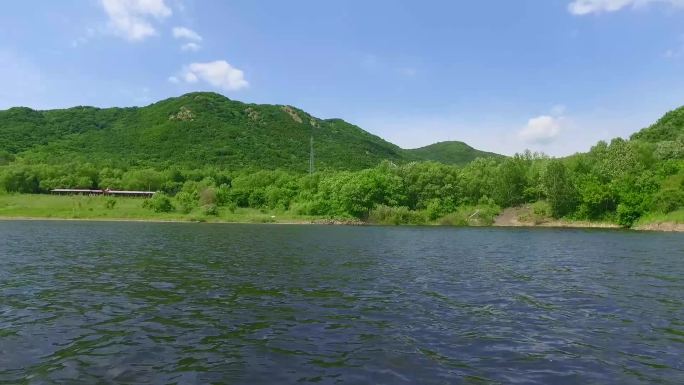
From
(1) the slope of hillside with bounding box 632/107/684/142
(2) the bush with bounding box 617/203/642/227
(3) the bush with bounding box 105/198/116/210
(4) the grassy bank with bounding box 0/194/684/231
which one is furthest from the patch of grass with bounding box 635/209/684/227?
(3) the bush with bounding box 105/198/116/210

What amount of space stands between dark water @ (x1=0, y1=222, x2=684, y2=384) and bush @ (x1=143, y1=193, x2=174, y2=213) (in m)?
131

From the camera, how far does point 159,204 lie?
16088 centimetres

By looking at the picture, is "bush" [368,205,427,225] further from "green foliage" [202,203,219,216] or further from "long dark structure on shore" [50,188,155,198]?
"long dark structure on shore" [50,188,155,198]

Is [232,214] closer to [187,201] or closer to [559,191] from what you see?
[187,201]

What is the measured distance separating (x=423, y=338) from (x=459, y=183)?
5665 inches

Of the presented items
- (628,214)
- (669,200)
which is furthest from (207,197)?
(669,200)

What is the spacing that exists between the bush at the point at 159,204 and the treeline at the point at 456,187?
1.36 feet

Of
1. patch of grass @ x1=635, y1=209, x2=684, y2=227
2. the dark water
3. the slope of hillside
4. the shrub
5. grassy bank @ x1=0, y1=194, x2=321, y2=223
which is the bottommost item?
the dark water

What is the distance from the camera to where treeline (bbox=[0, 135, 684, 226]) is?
12288 centimetres

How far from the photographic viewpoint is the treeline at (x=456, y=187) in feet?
403

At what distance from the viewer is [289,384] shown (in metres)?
12.1

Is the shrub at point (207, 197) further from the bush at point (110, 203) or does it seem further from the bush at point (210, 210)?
the bush at point (110, 203)

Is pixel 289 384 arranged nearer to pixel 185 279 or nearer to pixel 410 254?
pixel 185 279

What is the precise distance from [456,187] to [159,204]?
101m
